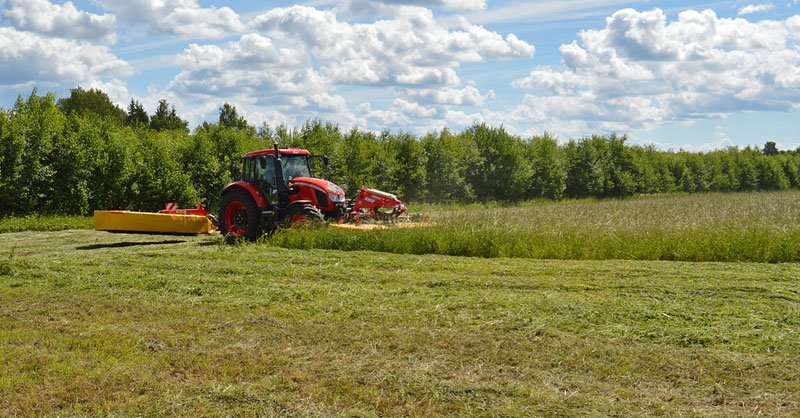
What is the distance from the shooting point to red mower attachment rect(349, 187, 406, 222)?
15.0m

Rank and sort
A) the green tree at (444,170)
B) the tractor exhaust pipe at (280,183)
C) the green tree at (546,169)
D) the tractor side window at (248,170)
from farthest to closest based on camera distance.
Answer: the green tree at (546,169) < the green tree at (444,170) < the tractor side window at (248,170) < the tractor exhaust pipe at (280,183)

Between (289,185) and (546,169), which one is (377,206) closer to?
(289,185)

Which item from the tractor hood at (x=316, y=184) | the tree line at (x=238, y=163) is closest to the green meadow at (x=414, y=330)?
the tractor hood at (x=316, y=184)

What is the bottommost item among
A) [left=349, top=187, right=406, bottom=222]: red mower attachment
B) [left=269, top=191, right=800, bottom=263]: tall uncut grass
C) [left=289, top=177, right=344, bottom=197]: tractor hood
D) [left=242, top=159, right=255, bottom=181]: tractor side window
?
[left=269, top=191, right=800, bottom=263]: tall uncut grass

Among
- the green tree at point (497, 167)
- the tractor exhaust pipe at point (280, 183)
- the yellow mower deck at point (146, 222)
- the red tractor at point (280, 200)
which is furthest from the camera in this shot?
the green tree at point (497, 167)

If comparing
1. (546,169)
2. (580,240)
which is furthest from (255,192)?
(546,169)

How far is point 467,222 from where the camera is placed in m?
14.4

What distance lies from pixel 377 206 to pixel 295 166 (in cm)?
184

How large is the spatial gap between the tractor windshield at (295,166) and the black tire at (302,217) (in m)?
1.00

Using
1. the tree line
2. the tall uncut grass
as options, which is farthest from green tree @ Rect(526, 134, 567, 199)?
the tall uncut grass

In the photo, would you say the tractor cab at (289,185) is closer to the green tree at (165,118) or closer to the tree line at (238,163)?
the tree line at (238,163)

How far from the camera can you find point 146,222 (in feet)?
48.9

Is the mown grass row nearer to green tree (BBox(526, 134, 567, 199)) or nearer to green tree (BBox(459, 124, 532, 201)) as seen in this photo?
green tree (BBox(459, 124, 532, 201))

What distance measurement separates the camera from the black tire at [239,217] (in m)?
14.6
